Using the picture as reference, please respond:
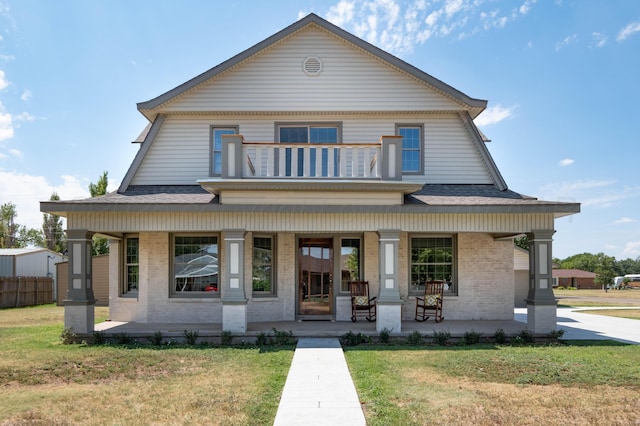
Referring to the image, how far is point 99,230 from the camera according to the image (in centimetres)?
1147

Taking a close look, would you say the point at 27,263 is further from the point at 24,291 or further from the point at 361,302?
the point at 361,302

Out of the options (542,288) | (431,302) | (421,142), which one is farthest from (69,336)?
(542,288)

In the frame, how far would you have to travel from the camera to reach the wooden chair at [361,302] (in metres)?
13.0

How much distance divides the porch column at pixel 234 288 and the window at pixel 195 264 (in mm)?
2303

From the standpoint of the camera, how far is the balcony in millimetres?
11328

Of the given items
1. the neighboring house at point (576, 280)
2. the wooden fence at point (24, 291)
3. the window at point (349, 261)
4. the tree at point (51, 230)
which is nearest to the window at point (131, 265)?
the window at point (349, 261)

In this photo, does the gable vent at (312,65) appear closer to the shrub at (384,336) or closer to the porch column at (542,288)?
the porch column at (542,288)

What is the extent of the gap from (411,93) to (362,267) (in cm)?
527

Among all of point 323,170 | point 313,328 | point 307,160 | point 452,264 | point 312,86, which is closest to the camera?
point 307,160

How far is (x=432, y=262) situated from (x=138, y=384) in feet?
29.7

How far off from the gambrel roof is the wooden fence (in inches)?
634

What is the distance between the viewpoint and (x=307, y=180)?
1143 centimetres

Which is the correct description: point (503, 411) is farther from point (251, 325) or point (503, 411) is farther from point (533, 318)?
point (251, 325)

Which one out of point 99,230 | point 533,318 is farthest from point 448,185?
point 99,230
